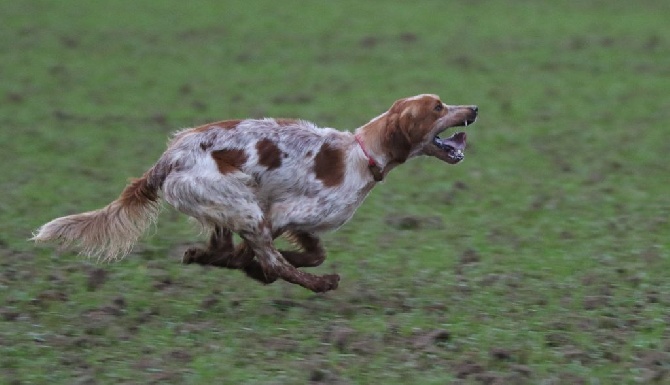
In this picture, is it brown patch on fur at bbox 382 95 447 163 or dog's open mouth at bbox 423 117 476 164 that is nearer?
brown patch on fur at bbox 382 95 447 163

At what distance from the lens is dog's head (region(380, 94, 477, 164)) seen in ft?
23.6

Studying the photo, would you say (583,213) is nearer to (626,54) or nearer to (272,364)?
(272,364)

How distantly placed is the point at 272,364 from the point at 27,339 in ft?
4.62

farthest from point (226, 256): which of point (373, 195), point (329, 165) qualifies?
point (373, 195)

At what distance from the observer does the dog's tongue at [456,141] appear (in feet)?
24.2

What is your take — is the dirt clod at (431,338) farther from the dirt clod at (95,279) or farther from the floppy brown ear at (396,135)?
the dirt clod at (95,279)

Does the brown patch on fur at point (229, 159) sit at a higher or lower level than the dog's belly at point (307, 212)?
higher

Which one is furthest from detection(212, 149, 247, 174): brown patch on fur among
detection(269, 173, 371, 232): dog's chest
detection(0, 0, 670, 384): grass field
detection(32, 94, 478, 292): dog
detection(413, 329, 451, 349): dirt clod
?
detection(413, 329, 451, 349): dirt clod

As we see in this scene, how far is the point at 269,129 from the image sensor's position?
283 inches

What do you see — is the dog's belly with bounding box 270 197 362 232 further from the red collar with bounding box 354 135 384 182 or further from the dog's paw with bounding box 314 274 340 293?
the dog's paw with bounding box 314 274 340 293

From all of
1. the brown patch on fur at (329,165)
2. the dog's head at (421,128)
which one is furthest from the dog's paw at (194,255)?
the dog's head at (421,128)

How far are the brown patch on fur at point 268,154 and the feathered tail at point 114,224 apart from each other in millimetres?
598

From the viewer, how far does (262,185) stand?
7133mm

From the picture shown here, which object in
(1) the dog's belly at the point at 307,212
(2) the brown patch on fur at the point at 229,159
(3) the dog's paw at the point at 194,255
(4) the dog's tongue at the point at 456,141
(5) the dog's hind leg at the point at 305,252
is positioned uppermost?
(4) the dog's tongue at the point at 456,141
